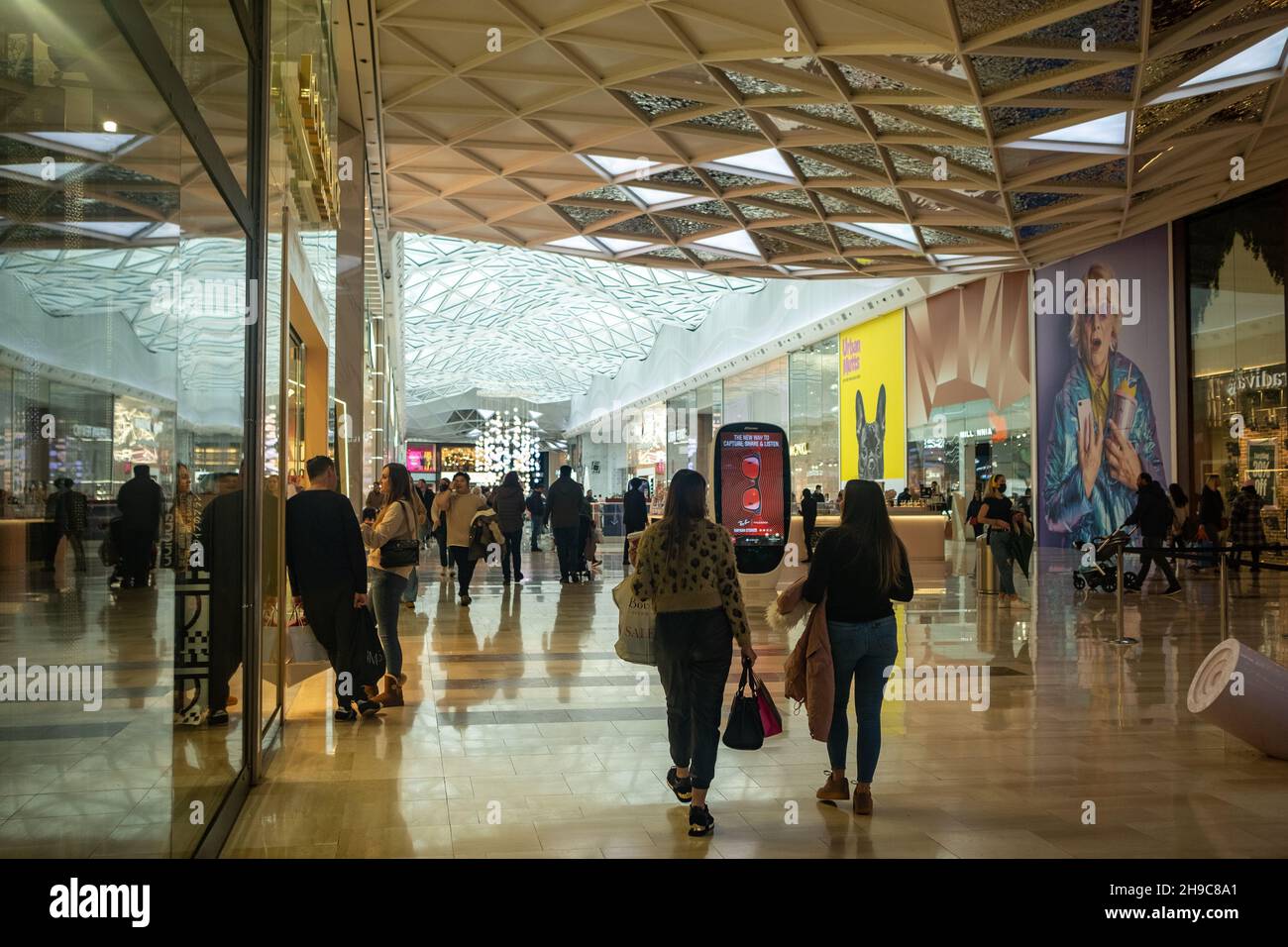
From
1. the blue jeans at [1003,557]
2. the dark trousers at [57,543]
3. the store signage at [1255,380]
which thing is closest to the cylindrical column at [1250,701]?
the dark trousers at [57,543]

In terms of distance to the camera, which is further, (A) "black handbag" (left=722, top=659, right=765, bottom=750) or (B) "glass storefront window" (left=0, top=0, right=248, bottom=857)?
(A) "black handbag" (left=722, top=659, right=765, bottom=750)

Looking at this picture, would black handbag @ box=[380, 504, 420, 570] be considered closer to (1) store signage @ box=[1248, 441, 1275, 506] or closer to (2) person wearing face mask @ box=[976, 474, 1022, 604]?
(2) person wearing face mask @ box=[976, 474, 1022, 604]

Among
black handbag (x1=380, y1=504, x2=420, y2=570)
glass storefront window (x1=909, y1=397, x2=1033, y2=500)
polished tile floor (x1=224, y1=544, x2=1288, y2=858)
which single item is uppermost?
glass storefront window (x1=909, y1=397, x2=1033, y2=500)

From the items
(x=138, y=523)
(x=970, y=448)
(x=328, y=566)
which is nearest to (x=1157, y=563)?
(x=328, y=566)

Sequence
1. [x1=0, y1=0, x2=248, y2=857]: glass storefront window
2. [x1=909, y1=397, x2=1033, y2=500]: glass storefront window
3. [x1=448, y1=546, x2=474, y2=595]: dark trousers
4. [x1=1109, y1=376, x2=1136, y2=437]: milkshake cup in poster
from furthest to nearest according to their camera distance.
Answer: [x1=909, y1=397, x2=1033, y2=500]: glass storefront window, [x1=1109, y1=376, x2=1136, y2=437]: milkshake cup in poster, [x1=448, y1=546, x2=474, y2=595]: dark trousers, [x1=0, y1=0, x2=248, y2=857]: glass storefront window

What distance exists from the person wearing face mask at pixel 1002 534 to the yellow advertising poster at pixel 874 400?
2172 centimetres

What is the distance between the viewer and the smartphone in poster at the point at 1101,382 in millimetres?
25719

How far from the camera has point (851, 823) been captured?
5188mm

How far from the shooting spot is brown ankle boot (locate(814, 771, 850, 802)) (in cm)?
553

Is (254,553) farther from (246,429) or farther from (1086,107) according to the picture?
(1086,107)

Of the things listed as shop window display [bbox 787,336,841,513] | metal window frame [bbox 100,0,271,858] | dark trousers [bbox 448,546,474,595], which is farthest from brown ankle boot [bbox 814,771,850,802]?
shop window display [bbox 787,336,841,513]

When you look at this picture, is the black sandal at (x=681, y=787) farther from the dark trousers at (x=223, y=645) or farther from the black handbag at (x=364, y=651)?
the black handbag at (x=364, y=651)

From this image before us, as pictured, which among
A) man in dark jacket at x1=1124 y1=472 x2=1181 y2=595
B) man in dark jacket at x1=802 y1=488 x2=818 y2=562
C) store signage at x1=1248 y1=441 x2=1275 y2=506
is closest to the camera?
man in dark jacket at x1=1124 y1=472 x2=1181 y2=595

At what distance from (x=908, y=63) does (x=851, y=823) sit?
15876 mm
